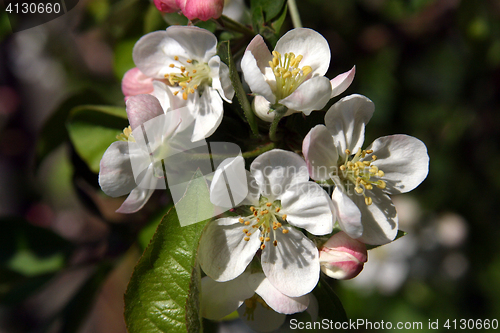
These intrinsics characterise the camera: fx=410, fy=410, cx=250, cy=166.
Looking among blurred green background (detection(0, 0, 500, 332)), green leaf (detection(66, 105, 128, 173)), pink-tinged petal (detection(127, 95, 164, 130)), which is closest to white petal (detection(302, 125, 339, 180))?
pink-tinged petal (detection(127, 95, 164, 130))

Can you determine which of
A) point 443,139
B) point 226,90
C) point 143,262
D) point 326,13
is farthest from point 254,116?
point 443,139

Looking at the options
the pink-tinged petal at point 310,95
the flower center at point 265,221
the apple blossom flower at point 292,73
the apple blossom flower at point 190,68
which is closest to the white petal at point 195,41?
the apple blossom flower at point 190,68

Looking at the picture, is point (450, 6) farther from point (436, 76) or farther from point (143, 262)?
point (143, 262)

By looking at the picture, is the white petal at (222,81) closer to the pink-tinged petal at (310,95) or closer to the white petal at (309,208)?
the pink-tinged petal at (310,95)

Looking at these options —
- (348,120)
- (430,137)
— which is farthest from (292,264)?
(430,137)

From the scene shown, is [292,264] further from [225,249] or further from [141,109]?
[141,109]

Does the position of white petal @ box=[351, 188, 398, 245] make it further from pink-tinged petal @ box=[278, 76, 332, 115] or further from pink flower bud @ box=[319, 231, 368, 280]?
pink-tinged petal @ box=[278, 76, 332, 115]
